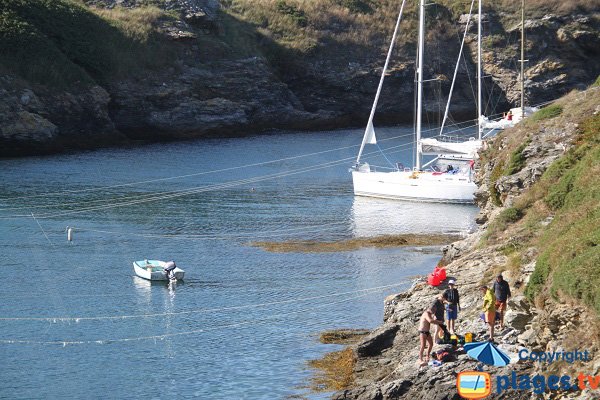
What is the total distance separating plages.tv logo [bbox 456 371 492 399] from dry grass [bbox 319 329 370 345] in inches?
484

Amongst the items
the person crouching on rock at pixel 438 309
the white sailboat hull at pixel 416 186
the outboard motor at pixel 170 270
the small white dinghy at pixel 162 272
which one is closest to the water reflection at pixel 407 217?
the white sailboat hull at pixel 416 186

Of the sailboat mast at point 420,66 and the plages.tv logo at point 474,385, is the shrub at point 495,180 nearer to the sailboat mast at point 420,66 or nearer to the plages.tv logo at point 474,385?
the plages.tv logo at point 474,385

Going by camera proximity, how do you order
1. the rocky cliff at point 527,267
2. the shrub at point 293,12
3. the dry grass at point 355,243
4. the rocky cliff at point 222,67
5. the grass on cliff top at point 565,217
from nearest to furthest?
the rocky cliff at point 527,267 < the grass on cliff top at point 565,217 < the dry grass at point 355,243 < the rocky cliff at point 222,67 < the shrub at point 293,12

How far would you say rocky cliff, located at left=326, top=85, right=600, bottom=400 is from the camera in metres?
27.7

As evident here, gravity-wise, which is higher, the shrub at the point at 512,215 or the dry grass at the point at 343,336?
the shrub at the point at 512,215

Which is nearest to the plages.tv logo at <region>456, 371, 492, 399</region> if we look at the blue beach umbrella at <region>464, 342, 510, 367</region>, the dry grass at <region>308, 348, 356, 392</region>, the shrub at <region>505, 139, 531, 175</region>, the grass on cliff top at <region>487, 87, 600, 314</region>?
the blue beach umbrella at <region>464, 342, 510, 367</region>

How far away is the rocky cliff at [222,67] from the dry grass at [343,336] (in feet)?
214

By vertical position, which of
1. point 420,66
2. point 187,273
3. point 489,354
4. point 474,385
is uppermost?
point 420,66

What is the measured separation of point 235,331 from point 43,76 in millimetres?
74408

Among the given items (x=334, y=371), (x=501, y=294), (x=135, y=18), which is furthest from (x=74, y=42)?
(x=501, y=294)

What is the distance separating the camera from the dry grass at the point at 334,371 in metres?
35.4

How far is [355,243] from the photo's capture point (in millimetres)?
62781

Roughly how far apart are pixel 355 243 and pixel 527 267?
97.1ft

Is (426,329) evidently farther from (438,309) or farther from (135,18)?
(135,18)
